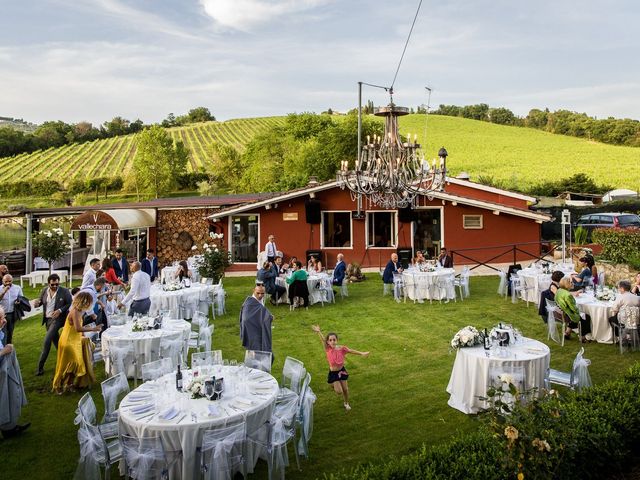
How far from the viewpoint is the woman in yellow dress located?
277 inches

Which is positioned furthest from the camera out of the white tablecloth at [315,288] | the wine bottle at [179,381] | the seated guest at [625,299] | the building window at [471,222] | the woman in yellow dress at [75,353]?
the building window at [471,222]

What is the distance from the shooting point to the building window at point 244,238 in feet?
69.7

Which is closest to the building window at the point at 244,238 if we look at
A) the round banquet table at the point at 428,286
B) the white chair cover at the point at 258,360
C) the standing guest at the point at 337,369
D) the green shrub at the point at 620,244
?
the round banquet table at the point at 428,286

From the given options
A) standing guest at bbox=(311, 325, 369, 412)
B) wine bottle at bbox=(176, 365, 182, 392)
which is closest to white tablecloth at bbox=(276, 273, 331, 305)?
standing guest at bbox=(311, 325, 369, 412)

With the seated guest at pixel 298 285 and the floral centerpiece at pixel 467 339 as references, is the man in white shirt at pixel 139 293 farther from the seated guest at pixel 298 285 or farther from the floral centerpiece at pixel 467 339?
the floral centerpiece at pixel 467 339

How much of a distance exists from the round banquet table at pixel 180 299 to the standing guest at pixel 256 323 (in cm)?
514

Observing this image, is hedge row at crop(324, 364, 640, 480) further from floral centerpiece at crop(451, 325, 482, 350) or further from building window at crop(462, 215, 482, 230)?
building window at crop(462, 215, 482, 230)

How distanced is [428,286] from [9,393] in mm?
10545

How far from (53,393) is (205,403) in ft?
13.3

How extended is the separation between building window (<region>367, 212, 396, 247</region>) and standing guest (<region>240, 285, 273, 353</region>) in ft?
44.0

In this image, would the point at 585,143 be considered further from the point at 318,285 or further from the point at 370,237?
the point at 318,285

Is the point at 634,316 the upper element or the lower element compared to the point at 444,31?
lower

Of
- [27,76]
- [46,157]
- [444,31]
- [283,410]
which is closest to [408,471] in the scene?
[283,410]

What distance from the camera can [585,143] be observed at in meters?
58.2
